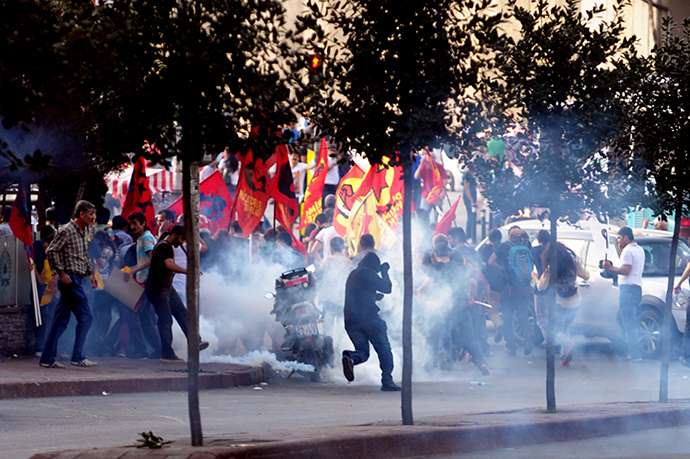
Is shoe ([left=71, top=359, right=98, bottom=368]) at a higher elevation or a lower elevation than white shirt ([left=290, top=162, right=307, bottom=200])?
lower

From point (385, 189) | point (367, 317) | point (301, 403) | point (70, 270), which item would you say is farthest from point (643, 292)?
point (70, 270)

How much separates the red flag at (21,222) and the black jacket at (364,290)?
3.95m

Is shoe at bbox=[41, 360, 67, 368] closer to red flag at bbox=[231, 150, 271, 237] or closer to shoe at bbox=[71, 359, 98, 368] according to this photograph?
shoe at bbox=[71, 359, 98, 368]

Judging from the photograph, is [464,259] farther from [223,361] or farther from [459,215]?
[459,215]

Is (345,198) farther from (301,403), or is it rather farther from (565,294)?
(301,403)

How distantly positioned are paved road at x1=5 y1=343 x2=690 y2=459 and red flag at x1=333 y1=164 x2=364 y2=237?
9.10ft

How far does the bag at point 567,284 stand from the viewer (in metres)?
14.4

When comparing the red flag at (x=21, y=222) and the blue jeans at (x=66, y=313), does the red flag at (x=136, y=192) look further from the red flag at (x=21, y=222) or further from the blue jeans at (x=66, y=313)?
the blue jeans at (x=66, y=313)

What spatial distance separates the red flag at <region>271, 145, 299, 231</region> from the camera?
1478cm

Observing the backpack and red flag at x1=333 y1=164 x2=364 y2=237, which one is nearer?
red flag at x1=333 y1=164 x2=364 y2=237

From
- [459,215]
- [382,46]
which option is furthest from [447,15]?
[459,215]

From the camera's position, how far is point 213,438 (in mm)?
6617

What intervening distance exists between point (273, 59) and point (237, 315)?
744 cm

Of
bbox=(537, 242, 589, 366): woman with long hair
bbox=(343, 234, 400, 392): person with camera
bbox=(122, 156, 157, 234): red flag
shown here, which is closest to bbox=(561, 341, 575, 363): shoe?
bbox=(537, 242, 589, 366): woman with long hair
